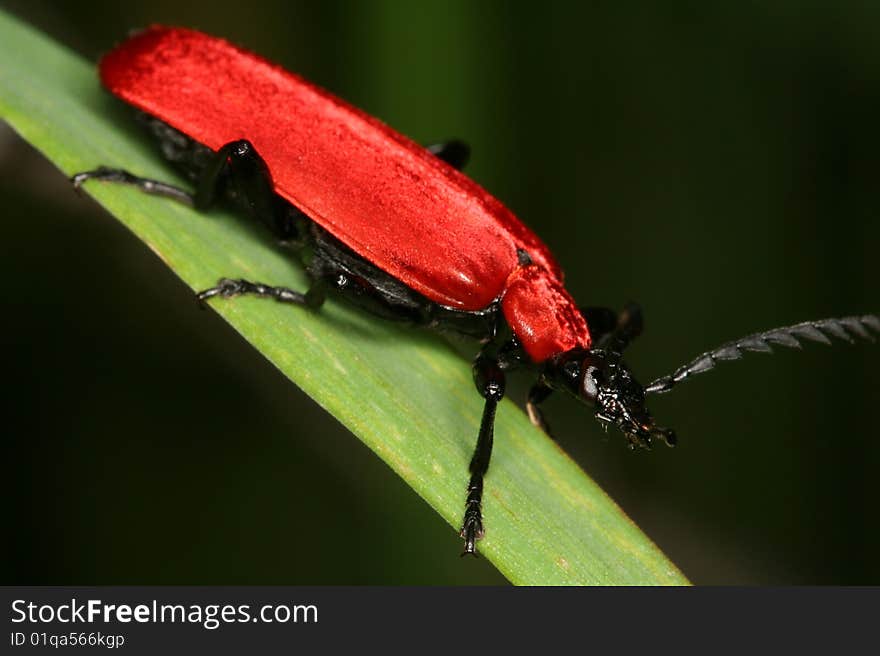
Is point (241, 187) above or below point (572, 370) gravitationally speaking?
above

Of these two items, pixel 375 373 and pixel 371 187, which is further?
pixel 371 187

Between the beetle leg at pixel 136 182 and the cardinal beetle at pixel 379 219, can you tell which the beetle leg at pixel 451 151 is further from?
the beetle leg at pixel 136 182

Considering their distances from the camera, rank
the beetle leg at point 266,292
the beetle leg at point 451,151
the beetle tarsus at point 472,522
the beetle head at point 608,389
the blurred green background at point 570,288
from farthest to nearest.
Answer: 1. the beetle leg at point 451,151
2. the blurred green background at point 570,288
3. the beetle head at point 608,389
4. the beetle leg at point 266,292
5. the beetle tarsus at point 472,522

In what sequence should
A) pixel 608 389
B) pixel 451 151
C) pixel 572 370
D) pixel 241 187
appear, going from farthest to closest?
pixel 451 151 < pixel 241 187 < pixel 572 370 < pixel 608 389

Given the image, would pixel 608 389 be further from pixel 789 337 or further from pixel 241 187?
pixel 241 187

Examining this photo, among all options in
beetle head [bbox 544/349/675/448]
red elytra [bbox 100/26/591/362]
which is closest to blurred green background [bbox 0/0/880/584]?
red elytra [bbox 100/26/591/362]

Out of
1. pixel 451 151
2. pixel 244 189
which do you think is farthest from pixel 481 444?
pixel 451 151

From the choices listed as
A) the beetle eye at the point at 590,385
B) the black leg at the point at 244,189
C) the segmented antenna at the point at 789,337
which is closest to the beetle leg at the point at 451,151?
the black leg at the point at 244,189
